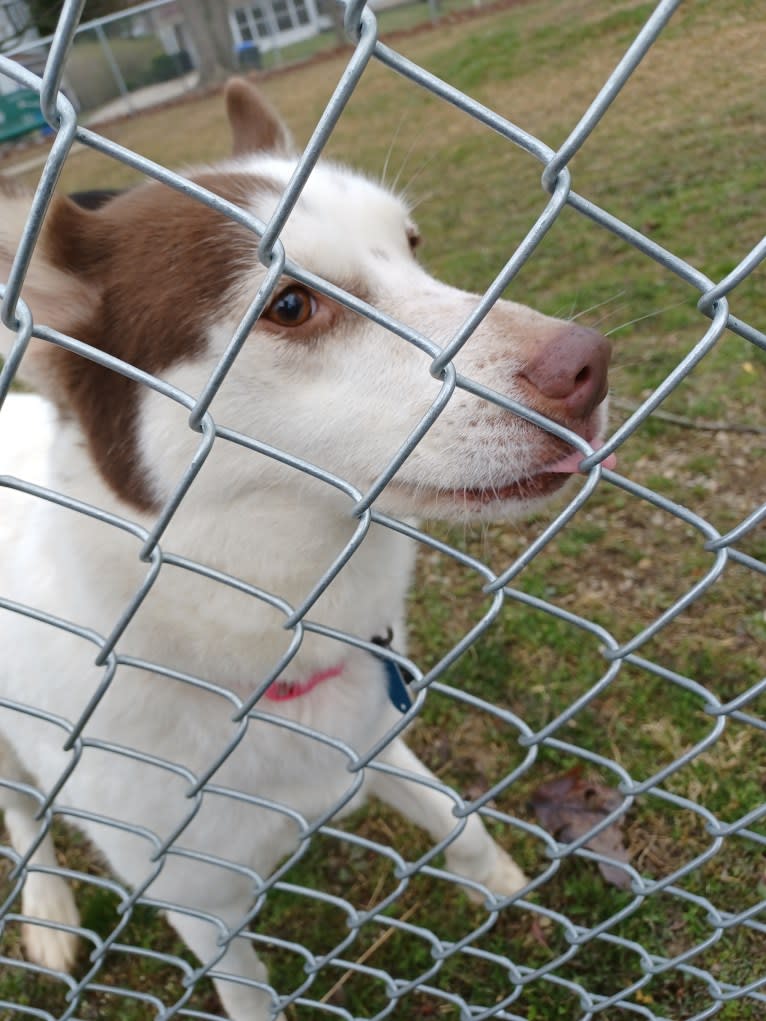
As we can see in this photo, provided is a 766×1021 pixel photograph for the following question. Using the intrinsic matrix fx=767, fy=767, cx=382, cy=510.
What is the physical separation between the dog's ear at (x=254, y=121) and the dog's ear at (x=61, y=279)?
2.23 feet

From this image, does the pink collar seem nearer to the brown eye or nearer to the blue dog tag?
the blue dog tag

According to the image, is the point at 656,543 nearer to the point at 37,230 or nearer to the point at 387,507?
the point at 387,507

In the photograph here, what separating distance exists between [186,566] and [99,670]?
0.71 metres

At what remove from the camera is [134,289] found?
4.74ft

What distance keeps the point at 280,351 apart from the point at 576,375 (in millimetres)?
569

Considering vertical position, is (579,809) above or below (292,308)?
below

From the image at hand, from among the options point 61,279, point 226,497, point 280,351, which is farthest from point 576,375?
point 61,279

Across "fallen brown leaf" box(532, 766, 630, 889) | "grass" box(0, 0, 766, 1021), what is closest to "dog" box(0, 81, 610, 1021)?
"grass" box(0, 0, 766, 1021)

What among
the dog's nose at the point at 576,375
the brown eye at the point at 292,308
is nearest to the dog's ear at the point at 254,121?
the brown eye at the point at 292,308

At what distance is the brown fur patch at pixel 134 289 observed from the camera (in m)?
1.39

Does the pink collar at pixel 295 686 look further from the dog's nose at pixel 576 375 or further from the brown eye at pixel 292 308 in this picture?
the dog's nose at pixel 576 375

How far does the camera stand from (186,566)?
92 cm

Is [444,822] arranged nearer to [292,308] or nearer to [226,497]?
[226,497]

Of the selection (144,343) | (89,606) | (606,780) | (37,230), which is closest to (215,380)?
(37,230)
